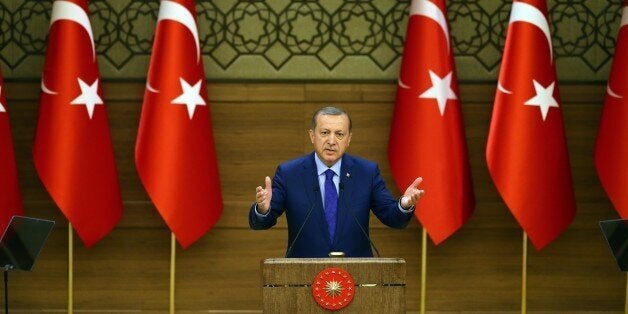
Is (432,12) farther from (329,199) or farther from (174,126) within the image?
(329,199)

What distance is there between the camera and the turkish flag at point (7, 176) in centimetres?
437

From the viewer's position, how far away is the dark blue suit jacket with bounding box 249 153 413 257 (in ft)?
9.68

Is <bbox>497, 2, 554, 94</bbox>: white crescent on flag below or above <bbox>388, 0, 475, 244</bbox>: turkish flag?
above

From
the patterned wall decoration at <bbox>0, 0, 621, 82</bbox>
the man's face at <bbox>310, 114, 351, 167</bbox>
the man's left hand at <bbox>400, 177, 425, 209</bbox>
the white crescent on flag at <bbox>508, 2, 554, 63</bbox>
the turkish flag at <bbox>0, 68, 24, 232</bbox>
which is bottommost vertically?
the turkish flag at <bbox>0, 68, 24, 232</bbox>

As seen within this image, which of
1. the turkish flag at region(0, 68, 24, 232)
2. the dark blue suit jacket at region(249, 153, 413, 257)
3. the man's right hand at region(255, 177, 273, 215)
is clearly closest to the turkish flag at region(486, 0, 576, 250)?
the dark blue suit jacket at region(249, 153, 413, 257)

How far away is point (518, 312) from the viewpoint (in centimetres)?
487

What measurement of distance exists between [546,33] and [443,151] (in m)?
0.80

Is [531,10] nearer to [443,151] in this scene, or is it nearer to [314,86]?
[443,151]

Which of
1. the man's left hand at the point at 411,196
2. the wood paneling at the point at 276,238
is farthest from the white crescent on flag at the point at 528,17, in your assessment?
the man's left hand at the point at 411,196

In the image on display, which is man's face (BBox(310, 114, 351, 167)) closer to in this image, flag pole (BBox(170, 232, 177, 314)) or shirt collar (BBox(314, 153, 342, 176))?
shirt collar (BBox(314, 153, 342, 176))

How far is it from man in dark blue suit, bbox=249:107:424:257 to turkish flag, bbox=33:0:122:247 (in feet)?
5.59

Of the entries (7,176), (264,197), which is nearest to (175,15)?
(7,176)

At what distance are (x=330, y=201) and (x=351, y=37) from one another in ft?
6.72

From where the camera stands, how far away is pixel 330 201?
9.87ft
